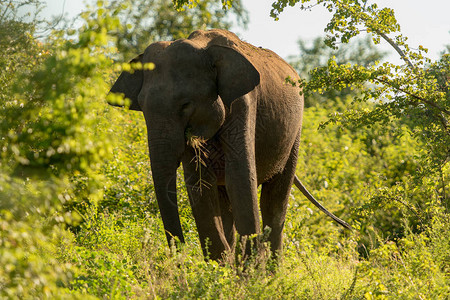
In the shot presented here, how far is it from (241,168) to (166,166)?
73 centimetres

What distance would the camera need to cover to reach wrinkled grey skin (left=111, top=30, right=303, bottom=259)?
19.4ft

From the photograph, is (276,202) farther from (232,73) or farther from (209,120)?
(232,73)

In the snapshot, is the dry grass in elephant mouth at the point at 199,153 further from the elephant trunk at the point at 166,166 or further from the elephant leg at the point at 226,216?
the elephant leg at the point at 226,216

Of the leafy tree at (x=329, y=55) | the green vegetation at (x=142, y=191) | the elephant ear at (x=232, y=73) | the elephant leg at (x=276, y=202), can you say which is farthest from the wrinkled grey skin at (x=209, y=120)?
the leafy tree at (x=329, y=55)

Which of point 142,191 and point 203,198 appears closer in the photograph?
point 203,198

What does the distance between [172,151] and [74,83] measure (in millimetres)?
2653

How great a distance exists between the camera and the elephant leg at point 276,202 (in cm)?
768

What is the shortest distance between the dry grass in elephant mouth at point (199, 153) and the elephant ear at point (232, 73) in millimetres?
440

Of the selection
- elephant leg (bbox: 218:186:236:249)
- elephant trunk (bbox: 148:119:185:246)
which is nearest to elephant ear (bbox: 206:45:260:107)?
elephant trunk (bbox: 148:119:185:246)

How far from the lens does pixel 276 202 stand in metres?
7.70

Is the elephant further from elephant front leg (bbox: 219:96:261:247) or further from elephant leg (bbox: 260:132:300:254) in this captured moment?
elephant leg (bbox: 260:132:300:254)

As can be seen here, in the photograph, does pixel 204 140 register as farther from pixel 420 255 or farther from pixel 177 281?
pixel 420 255

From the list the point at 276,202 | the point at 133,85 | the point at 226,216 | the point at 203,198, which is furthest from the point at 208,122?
the point at 276,202

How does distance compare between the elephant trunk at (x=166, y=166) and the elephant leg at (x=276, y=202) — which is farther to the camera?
the elephant leg at (x=276, y=202)
